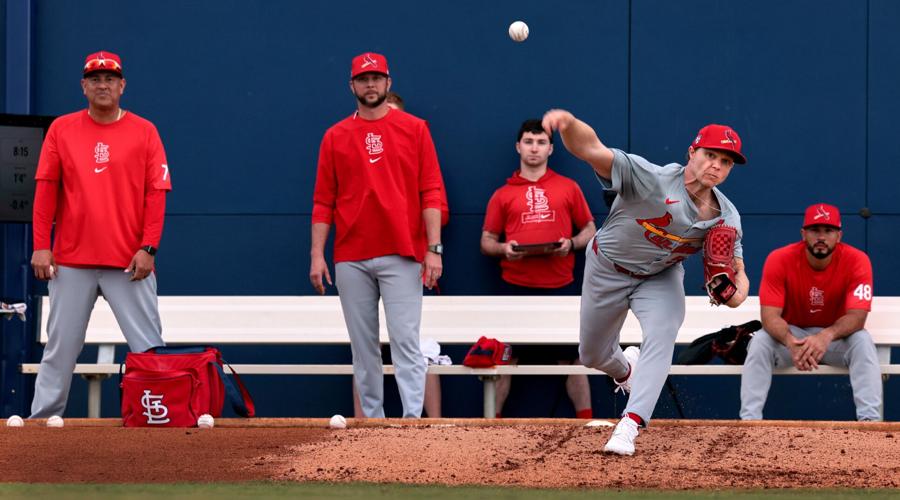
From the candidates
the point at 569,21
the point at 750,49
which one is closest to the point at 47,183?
the point at 569,21

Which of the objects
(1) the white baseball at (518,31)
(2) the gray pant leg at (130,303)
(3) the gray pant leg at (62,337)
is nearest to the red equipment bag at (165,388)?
(2) the gray pant leg at (130,303)

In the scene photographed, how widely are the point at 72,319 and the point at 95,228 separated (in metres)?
0.49

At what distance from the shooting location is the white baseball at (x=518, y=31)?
8891mm

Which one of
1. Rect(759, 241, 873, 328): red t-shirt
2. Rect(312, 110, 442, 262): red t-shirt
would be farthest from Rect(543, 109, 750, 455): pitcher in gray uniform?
Rect(759, 241, 873, 328): red t-shirt

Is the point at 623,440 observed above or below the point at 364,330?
below

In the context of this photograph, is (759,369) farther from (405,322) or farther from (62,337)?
(62,337)

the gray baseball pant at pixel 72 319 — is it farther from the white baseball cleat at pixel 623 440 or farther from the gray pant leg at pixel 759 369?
the gray pant leg at pixel 759 369

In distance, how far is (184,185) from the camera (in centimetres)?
936

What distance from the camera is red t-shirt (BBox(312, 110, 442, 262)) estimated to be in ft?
23.7

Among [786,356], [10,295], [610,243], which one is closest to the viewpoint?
[610,243]

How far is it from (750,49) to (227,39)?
11.7ft

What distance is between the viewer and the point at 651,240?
6133 mm

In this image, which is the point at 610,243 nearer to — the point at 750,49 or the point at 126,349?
the point at 750,49

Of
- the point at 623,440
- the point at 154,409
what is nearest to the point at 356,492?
the point at 623,440
